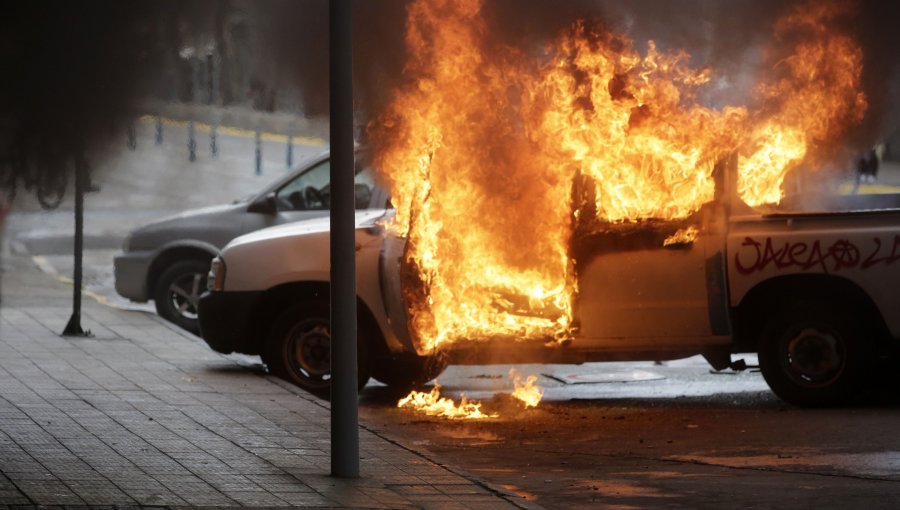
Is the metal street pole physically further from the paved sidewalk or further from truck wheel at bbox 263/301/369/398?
truck wheel at bbox 263/301/369/398

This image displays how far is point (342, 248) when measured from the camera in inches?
341

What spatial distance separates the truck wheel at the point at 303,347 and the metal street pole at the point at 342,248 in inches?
133

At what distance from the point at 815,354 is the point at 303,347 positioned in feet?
12.5

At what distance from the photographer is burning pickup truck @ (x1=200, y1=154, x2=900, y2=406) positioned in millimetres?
11219

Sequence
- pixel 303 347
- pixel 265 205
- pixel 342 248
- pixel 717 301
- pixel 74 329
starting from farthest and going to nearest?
pixel 265 205, pixel 74 329, pixel 303 347, pixel 717 301, pixel 342 248

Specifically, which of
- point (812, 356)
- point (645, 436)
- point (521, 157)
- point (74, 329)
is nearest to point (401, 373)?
point (521, 157)

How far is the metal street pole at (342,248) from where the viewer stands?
862cm

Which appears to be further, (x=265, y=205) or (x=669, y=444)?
(x=265, y=205)

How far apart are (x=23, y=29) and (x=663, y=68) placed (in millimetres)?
4878

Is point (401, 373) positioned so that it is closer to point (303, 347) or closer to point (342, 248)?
point (303, 347)

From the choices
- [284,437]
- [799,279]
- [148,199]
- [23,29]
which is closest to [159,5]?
[23,29]

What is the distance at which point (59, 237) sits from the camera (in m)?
24.2

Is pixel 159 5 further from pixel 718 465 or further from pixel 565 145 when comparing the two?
pixel 718 465

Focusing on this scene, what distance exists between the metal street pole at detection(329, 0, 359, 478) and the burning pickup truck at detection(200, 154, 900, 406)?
2722 millimetres
